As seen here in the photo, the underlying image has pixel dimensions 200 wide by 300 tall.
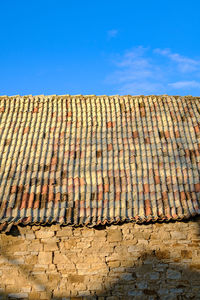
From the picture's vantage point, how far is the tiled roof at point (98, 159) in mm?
6621

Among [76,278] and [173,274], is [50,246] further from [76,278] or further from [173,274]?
[173,274]

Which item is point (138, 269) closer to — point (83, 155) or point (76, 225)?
point (76, 225)

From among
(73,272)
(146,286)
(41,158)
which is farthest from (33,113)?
(146,286)

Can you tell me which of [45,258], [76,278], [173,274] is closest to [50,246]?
[45,258]

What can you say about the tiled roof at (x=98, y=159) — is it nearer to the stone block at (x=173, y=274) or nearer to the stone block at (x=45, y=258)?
the stone block at (x=45, y=258)

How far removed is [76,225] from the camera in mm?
6312

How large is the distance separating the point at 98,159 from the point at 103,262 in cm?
236

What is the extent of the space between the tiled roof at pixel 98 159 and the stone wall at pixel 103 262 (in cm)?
31

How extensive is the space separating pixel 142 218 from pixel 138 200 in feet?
1.65

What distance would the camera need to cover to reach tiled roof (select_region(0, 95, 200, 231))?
6.62m

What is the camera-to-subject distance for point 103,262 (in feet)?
20.7

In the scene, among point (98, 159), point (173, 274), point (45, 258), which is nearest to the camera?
point (173, 274)

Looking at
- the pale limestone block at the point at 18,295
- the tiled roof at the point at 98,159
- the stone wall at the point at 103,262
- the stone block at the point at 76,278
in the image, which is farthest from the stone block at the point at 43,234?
the pale limestone block at the point at 18,295

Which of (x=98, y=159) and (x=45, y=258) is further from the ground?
(x=98, y=159)
